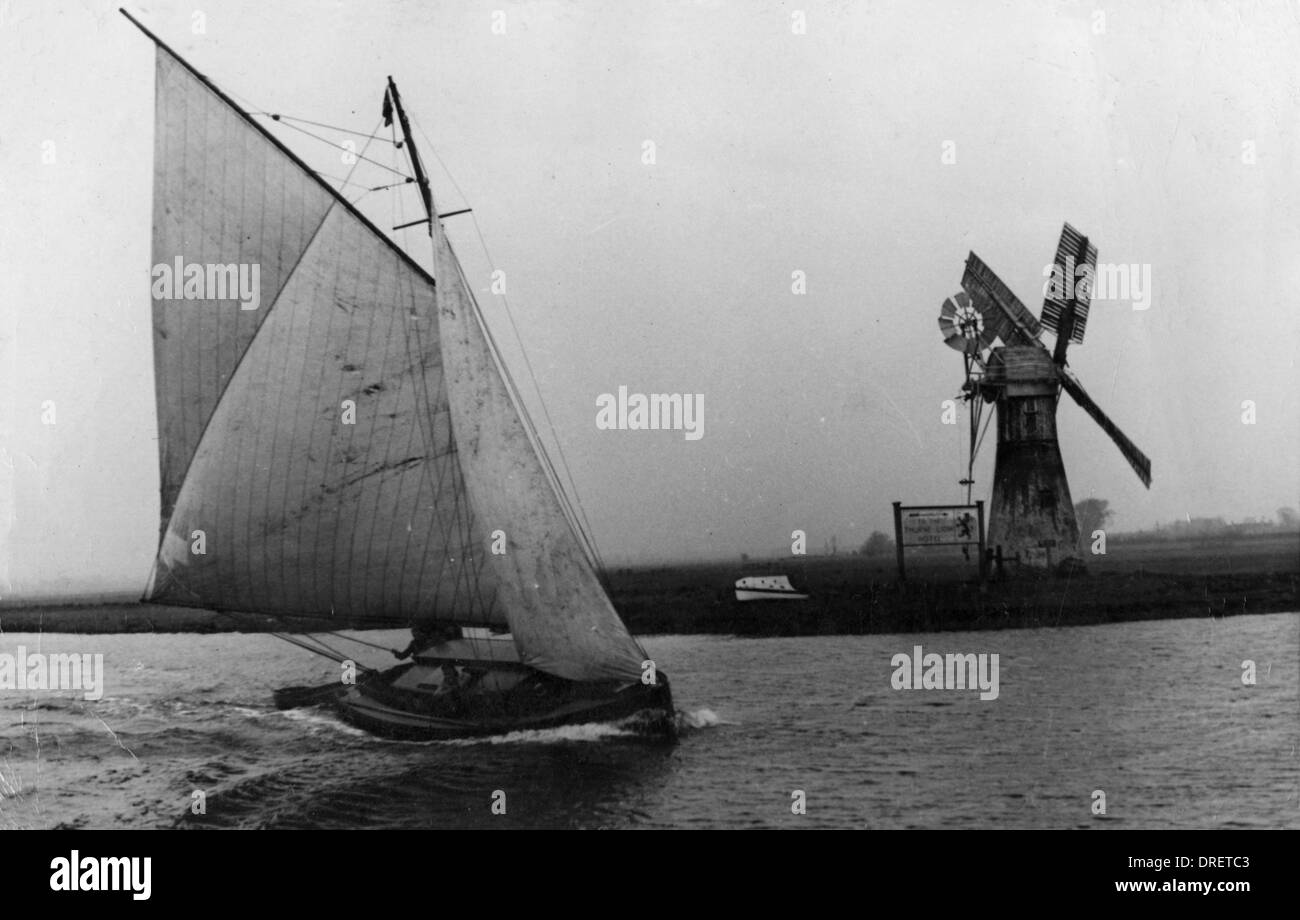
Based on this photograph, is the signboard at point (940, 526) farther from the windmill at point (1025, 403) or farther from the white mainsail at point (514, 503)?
the white mainsail at point (514, 503)

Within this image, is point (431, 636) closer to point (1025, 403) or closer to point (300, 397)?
point (300, 397)

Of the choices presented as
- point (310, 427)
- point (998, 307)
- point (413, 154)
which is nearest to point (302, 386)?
point (310, 427)

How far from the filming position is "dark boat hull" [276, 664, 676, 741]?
10.3 m

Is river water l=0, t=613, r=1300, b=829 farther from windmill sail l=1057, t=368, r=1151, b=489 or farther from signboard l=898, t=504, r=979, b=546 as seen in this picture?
windmill sail l=1057, t=368, r=1151, b=489

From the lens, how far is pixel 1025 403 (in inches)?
631

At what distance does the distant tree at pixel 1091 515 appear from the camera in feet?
39.9

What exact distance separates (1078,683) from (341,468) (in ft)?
27.9

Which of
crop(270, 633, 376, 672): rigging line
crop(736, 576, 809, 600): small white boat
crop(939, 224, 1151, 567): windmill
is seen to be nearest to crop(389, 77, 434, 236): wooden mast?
crop(270, 633, 376, 672): rigging line

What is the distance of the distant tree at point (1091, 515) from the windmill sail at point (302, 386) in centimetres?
727

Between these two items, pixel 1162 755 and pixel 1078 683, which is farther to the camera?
pixel 1078 683

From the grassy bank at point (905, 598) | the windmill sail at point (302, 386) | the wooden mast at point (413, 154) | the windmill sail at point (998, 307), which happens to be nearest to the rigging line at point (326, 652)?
the grassy bank at point (905, 598)
